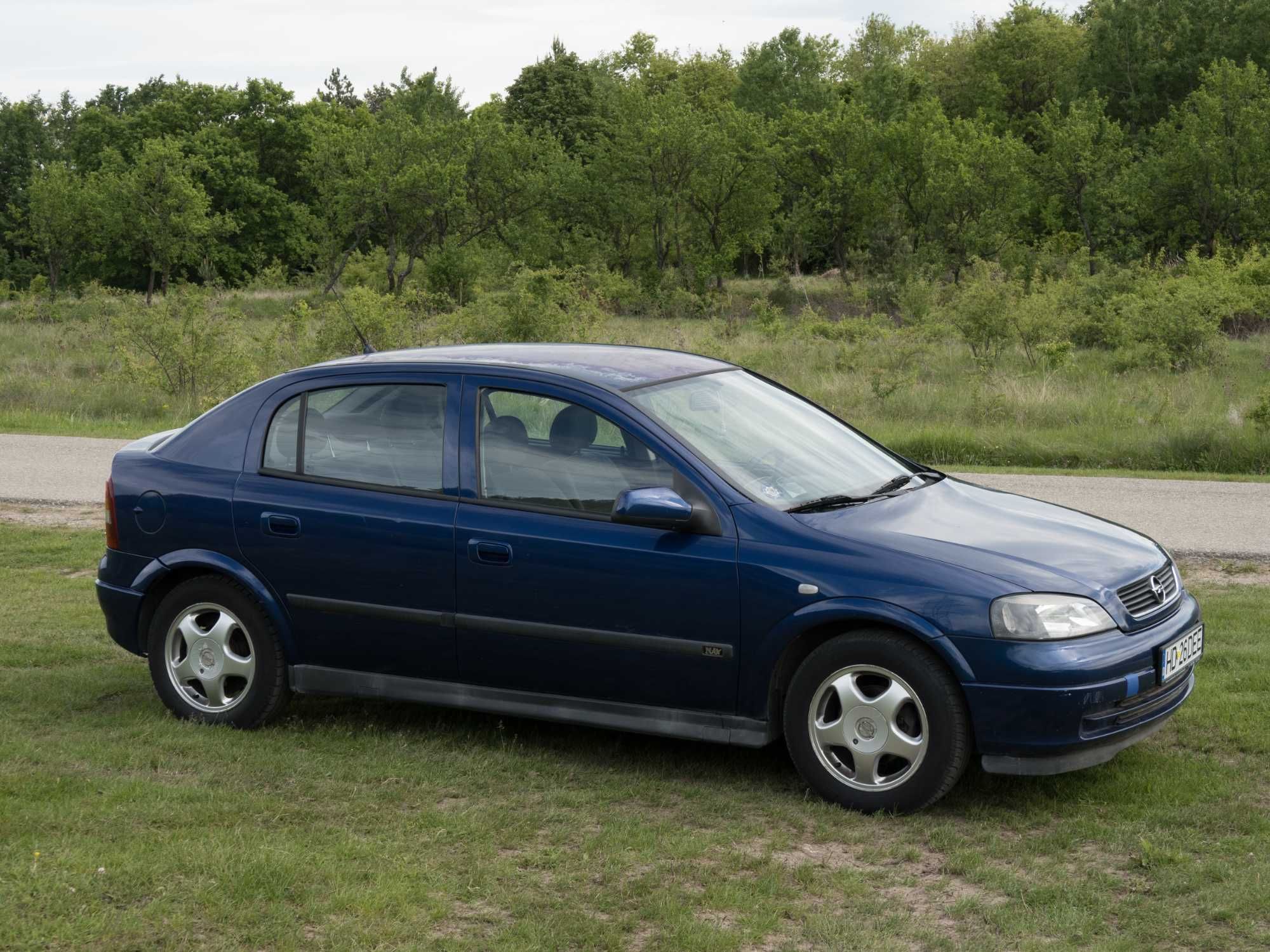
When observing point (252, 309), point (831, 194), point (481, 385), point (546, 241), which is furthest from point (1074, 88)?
point (481, 385)

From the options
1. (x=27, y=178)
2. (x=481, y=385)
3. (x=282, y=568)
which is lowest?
(x=282, y=568)

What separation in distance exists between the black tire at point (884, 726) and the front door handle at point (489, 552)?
1184 millimetres

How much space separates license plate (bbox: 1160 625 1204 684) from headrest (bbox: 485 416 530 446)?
248 cm

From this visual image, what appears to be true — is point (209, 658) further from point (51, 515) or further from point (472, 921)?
point (51, 515)

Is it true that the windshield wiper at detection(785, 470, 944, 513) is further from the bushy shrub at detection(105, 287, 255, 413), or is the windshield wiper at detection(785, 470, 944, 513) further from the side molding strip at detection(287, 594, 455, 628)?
the bushy shrub at detection(105, 287, 255, 413)

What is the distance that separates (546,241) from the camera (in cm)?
5950

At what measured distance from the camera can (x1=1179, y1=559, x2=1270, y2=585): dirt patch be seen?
30.2ft

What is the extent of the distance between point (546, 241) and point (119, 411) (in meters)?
40.1

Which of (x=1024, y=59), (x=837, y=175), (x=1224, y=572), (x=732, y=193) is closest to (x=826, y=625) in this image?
(x=1224, y=572)

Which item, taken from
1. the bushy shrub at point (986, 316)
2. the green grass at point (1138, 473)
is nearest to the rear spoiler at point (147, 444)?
the green grass at point (1138, 473)

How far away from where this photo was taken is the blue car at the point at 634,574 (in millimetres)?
4848

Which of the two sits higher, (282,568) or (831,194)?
(831,194)

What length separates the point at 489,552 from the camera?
546cm

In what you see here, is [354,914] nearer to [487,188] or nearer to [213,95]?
[487,188]
